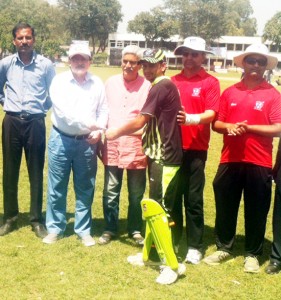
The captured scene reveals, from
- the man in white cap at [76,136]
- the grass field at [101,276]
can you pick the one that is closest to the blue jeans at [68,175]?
the man in white cap at [76,136]

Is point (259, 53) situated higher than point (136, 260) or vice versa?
point (259, 53)

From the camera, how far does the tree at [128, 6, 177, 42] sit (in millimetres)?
84938

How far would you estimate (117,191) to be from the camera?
5.53 meters

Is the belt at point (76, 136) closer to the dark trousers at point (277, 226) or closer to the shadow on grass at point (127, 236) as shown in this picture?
the shadow on grass at point (127, 236)

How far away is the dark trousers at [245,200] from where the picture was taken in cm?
490

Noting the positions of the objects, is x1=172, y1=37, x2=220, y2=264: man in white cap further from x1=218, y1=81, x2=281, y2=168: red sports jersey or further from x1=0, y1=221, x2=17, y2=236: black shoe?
x1=0, y1=221, x2=17, y2=236: black shoe

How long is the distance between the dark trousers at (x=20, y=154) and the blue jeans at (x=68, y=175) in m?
0.27

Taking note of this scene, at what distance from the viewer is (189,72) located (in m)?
4.96

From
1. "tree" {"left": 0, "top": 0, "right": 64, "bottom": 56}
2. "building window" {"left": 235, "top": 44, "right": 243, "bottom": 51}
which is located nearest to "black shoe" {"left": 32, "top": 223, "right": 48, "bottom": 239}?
"tree" {"left": 0, "top": 0, "right": 64, "bottom": 56}

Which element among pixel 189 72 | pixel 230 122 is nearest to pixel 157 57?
pixel 189 72

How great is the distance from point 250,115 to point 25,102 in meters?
2.56

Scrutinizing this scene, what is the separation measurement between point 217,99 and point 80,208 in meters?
2.04

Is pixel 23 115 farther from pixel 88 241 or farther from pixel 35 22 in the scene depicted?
pixel 35 22

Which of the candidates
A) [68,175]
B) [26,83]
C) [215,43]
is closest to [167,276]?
[68,175]
